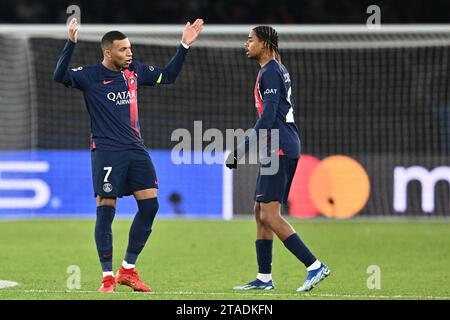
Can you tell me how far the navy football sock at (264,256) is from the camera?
8016mm

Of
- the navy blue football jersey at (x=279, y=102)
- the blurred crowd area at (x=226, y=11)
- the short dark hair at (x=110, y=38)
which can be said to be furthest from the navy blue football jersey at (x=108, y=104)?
the blurred crowd area at (x=226, y=11)

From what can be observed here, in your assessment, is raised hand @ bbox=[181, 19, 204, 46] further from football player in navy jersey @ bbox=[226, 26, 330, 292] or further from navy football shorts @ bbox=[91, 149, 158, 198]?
navy football shorts @ bbox=[91, 149, 158, 198]

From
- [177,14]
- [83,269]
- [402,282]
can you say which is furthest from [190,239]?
[177,14]

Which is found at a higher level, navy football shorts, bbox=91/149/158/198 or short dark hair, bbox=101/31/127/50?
short dark hair, bbox=101/31/127/50

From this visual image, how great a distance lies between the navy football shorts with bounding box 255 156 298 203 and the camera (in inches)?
308

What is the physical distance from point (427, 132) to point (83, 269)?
9.30m

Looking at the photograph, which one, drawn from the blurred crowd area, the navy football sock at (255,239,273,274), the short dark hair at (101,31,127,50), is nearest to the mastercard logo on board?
the blurred crowd area

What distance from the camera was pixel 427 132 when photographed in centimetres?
1728

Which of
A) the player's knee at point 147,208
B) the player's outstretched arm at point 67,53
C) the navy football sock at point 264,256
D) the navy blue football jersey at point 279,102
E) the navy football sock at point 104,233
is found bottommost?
the navy football sock at point 264,256

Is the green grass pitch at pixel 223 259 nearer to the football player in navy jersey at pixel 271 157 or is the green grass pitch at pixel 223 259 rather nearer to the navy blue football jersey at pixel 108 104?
the football player in navy jersey at pixel 271 157

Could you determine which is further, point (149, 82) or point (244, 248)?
point (244, 248)

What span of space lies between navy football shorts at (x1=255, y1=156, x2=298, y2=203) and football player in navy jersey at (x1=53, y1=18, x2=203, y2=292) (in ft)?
2.74

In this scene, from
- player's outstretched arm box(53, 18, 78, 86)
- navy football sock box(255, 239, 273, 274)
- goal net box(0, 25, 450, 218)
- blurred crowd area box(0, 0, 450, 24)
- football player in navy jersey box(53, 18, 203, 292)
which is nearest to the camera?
player's outstretched arm box(53, 18, 78, 86)
